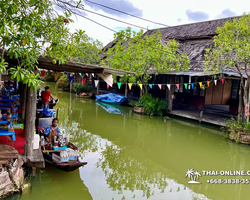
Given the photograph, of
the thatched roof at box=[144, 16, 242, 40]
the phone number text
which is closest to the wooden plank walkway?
the phone number text

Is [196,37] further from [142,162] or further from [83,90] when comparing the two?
[142,162]

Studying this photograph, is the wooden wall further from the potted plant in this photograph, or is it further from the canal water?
the potted plant

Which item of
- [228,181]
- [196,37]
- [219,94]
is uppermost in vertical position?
[196,37]

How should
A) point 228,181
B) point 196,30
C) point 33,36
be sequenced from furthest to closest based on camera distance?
point 196,30 < point 228,181 < point 33,36

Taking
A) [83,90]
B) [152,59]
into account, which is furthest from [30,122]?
[83,90]

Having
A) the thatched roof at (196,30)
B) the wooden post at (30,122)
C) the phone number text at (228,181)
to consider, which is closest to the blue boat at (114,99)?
the thatched roof at (196,30)

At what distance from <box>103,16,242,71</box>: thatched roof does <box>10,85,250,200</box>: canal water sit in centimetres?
412

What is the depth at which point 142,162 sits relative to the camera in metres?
7.83

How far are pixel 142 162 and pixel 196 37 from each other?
11832mm

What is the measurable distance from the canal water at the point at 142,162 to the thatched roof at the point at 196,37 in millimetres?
4119

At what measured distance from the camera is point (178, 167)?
7.53 meters

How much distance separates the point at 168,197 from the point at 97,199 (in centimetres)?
161

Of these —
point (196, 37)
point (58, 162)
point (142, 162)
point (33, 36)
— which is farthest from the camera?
point (196, 37)

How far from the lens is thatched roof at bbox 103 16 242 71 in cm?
1498
